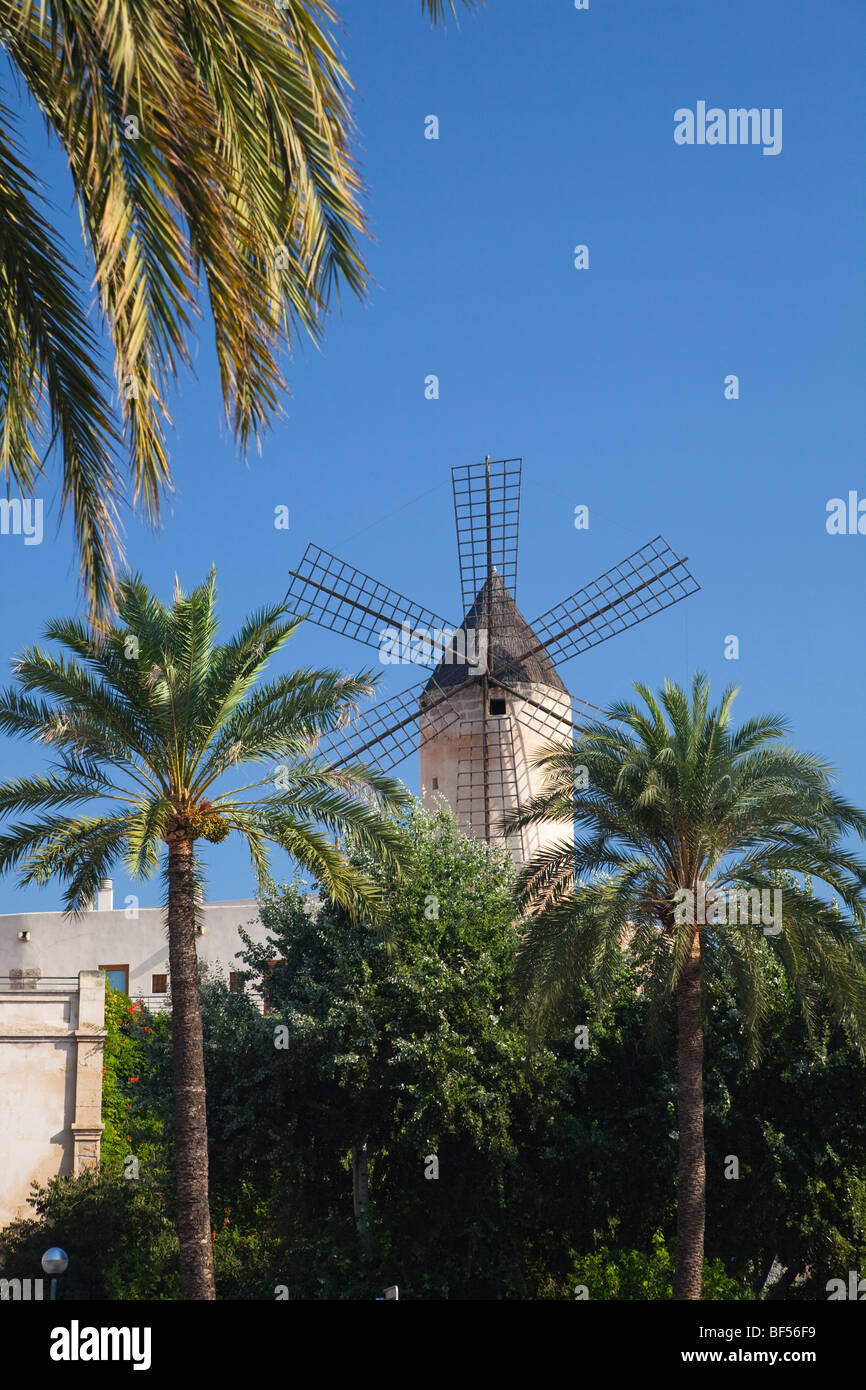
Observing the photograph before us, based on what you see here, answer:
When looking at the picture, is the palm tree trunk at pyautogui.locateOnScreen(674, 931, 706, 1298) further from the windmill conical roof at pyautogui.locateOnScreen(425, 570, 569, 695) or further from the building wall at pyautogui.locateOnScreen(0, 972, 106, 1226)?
the windmill conical roof at pyautogui.locateOnScreen(425, 570, 569, 695)

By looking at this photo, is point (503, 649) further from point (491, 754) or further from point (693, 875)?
point (693, 875)

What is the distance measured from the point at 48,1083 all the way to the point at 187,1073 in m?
14.0

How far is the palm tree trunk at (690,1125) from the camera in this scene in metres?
21.4

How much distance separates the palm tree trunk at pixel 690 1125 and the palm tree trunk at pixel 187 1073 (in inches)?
263

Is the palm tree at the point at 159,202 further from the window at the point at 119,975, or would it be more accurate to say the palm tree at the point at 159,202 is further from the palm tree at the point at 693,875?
the window at the point at 119,975

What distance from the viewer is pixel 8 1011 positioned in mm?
32688

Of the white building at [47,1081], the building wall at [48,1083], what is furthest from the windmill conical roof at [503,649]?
the building wall at [48,1083]

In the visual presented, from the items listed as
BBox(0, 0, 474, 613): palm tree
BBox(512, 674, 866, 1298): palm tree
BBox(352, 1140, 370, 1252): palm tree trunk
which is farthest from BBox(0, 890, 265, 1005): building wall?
BBox(0, 0, 474, 613): palm tree

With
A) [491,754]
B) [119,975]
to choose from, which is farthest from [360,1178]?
[119,975]

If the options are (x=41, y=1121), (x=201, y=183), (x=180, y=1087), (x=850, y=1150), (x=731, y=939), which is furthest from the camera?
(x=41, y=1121)

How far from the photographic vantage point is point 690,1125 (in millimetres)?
21812
